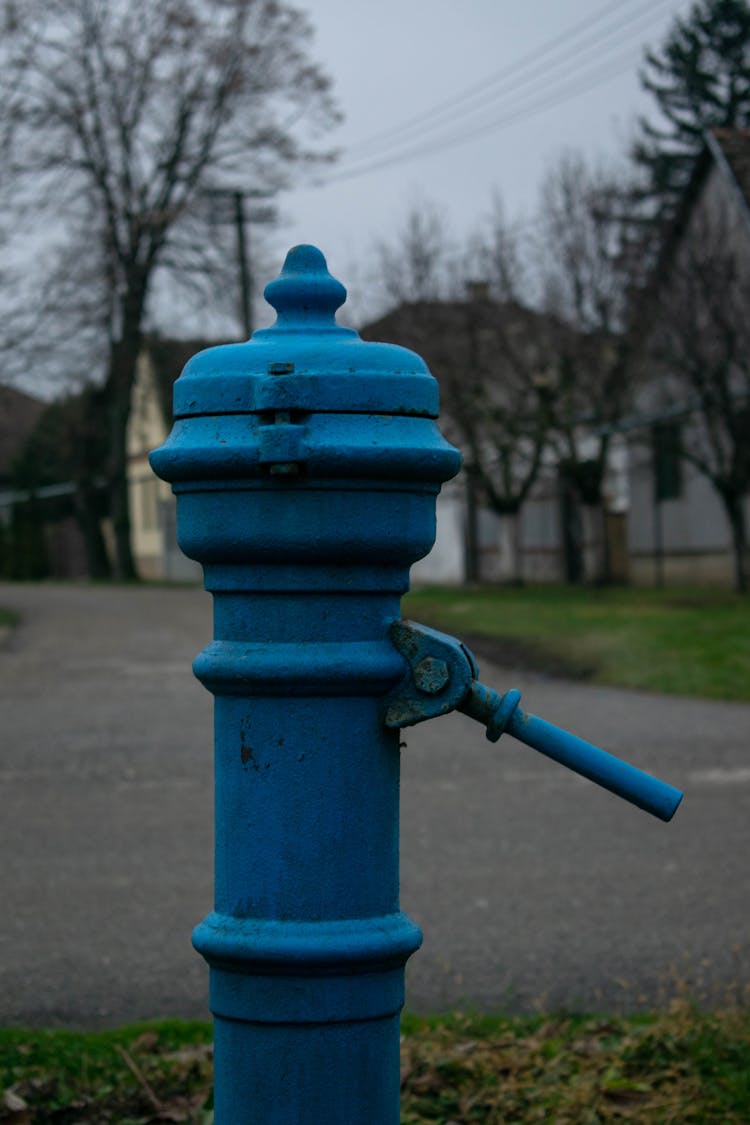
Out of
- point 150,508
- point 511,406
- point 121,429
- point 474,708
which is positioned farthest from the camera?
point 150,508

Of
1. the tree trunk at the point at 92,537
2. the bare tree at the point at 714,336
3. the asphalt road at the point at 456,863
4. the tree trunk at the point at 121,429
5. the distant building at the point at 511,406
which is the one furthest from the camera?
the tree trunk at the point at 92,537

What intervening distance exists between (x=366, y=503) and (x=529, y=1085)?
1956 mm

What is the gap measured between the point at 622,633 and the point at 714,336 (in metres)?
6.69

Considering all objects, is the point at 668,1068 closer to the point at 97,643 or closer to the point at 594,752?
the point at 594,752

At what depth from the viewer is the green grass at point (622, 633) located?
12.6m

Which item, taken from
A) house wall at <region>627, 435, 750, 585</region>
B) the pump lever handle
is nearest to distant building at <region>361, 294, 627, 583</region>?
house wall at <region>627, 435, 750, 585</region>

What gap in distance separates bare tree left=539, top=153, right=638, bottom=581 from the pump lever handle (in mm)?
22857

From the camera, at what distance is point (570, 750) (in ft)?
6.99

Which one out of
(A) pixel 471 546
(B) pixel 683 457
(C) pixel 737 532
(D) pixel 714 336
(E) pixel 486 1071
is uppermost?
(D) pixel 714 336

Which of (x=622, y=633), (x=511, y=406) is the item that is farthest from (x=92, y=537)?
(x=622, y=633)

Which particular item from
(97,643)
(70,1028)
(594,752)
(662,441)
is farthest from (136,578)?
(594,752)

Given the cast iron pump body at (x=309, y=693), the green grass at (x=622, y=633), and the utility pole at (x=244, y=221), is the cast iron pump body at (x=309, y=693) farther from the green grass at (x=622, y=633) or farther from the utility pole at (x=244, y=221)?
the utility pole at (x=244, y=221)

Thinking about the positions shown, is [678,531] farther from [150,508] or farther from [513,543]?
[150,508]

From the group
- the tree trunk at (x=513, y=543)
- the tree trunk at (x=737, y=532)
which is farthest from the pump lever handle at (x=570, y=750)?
the tree trunk at (x=513, y=543)
